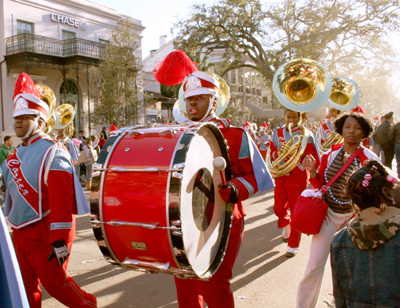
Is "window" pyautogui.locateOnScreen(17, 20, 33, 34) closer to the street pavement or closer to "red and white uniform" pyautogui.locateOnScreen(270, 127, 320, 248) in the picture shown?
the street pavement

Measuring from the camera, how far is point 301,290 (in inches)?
117

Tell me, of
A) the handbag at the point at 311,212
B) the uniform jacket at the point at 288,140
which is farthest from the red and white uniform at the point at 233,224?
the uniform jacket at the point at 288,140

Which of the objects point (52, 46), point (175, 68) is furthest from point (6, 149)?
point (52, 46)

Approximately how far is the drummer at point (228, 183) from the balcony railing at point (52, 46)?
17.7 m

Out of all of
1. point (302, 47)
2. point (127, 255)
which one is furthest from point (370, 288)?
point (302, 47)

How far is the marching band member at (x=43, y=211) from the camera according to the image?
2.67m

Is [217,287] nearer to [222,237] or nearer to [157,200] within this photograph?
Answer: [222,237]

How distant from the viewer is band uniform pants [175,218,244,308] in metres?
2.47

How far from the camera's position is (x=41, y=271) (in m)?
2.67

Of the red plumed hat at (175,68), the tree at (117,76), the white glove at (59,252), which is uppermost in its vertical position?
the tree at (117,76)

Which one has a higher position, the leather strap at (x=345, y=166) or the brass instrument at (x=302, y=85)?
the brass instrument at (x=302, y=85)

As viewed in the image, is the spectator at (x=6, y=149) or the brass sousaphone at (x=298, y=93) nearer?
the brass sousaphone at (x=298, y=93)

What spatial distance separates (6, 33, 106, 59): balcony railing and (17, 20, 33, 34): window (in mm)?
760

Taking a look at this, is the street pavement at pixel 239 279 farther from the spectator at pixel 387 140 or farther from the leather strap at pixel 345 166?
the spectator at pixel 387 140
